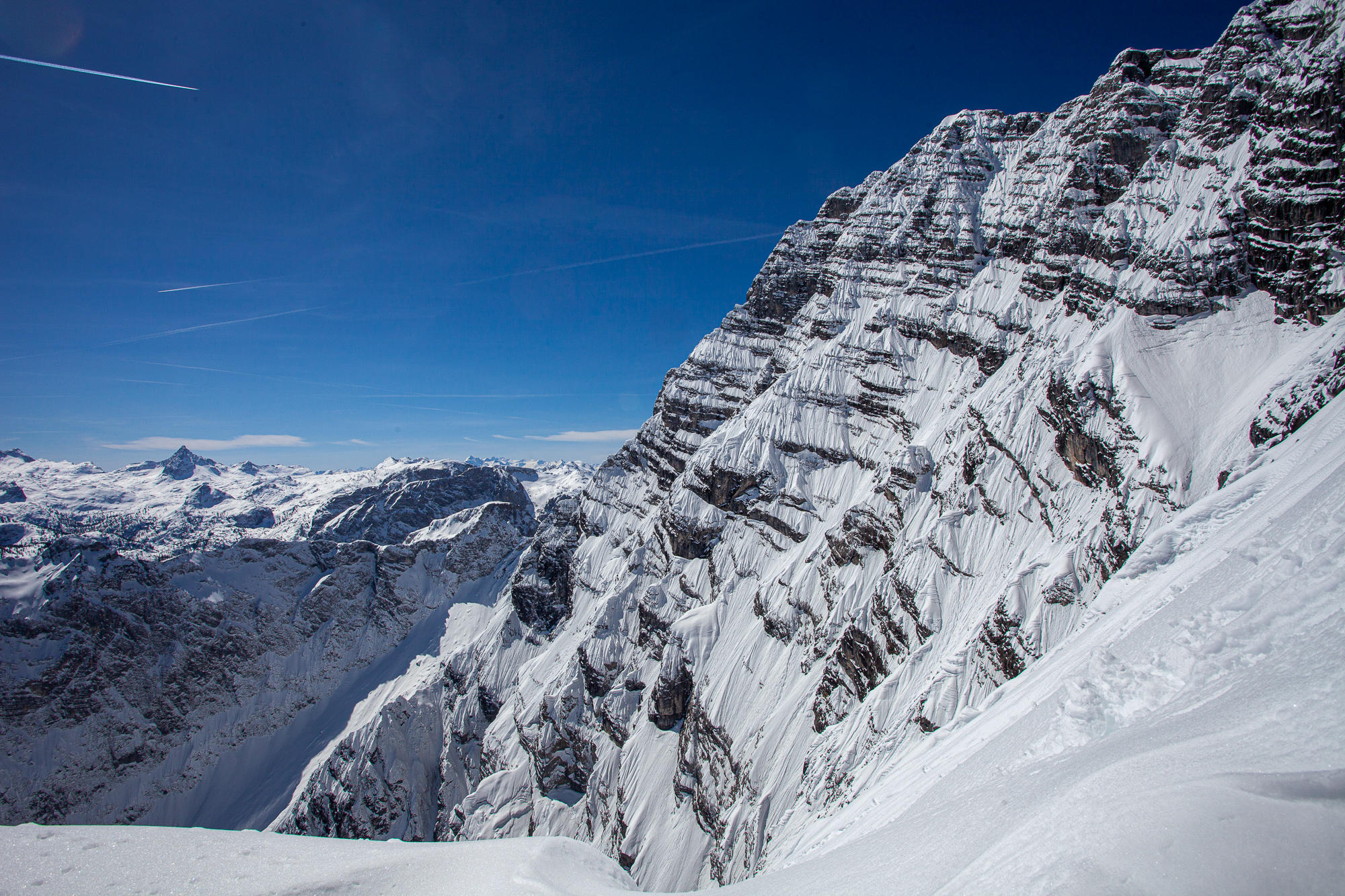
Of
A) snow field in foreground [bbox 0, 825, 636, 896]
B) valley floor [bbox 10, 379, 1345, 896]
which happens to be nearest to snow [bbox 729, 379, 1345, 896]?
valley floor [bbox 10, 379, 1345, 896]

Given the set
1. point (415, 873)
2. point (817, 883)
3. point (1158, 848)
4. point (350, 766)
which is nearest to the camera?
point (1158, 848)

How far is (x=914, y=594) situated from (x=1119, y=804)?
34944 millimetres

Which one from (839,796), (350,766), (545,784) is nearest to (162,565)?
(350,766)

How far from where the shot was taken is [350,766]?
85000mm

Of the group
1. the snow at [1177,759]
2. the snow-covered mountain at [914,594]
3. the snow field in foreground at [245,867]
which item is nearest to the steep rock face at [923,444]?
the snow-covered mountain at [914,594]

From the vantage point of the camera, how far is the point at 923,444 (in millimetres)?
48969

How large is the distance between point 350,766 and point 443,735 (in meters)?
14.3

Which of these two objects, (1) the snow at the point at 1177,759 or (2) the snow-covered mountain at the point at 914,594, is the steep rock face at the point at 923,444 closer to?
(2) the snow-covered mountain at the point at 914,594

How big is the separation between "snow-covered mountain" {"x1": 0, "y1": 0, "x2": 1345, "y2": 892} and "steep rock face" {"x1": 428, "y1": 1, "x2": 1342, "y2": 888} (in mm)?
320

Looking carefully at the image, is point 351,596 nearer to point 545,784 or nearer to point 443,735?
point 443,735

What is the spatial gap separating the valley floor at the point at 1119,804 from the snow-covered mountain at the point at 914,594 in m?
0.05

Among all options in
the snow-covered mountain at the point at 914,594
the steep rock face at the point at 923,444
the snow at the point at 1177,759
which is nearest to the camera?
the snow at the point at 1177,759

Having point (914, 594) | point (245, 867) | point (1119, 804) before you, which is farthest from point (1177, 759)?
point (914, 594)

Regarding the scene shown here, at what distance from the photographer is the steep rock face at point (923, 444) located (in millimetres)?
26891
